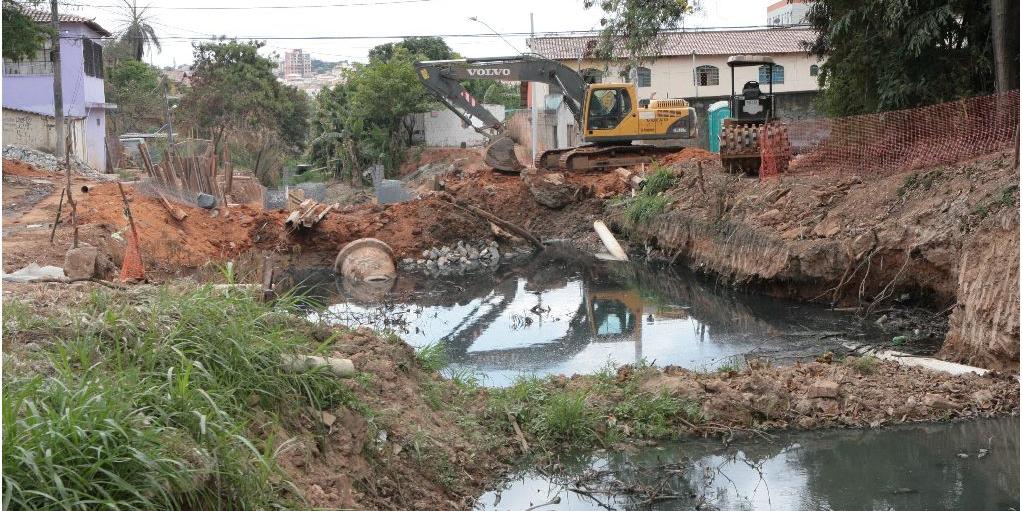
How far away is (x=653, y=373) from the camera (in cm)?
920

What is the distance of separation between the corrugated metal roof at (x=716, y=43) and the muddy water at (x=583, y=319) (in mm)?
29235

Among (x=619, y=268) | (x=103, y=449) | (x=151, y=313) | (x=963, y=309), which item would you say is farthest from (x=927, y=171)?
(x=103, y=449)

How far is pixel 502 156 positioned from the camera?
86.0ft

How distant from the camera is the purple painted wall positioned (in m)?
36.3

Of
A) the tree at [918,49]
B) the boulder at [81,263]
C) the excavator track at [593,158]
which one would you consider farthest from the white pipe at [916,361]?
the excavator track at [593,158]

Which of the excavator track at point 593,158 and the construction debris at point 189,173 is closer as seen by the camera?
the construction debris at point 189,173

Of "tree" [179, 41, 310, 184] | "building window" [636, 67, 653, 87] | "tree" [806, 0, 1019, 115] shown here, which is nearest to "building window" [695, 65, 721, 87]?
"building window" [636, 67, 653, 87]

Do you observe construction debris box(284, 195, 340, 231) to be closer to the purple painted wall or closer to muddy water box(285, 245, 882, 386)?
muddy water box(285, 245, 882, 386)

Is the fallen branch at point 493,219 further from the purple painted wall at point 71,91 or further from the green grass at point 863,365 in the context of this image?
the purple painted wall at point 71,91

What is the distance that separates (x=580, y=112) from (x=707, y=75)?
79.9ft

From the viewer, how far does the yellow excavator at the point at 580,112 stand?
2584 centimetres

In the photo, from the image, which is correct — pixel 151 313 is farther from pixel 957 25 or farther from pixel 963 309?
pixel 957 25

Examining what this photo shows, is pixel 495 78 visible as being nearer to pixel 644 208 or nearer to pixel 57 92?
pixel 644 208

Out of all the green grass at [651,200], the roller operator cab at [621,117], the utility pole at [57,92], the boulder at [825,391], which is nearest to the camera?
the boulder at [825,391]
